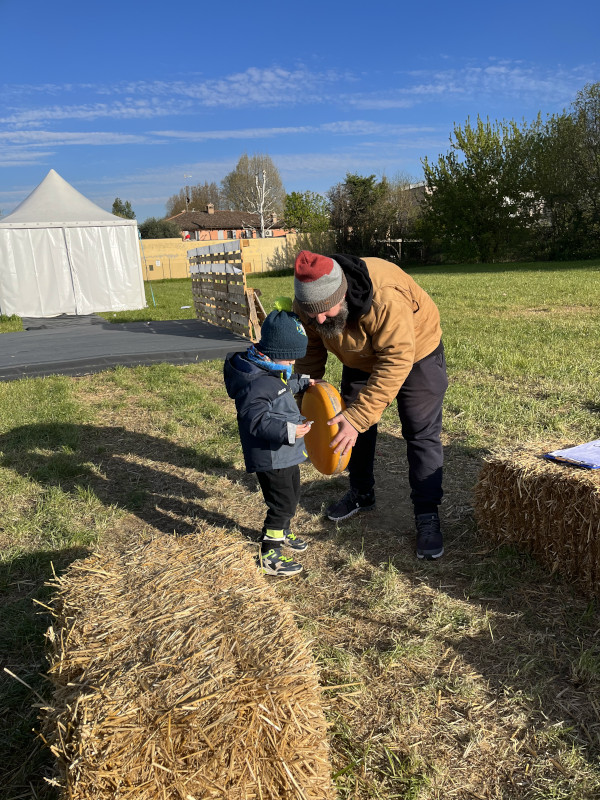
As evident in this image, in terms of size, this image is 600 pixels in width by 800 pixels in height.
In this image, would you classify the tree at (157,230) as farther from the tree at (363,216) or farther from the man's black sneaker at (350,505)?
the man's black sneaker at (350,505)

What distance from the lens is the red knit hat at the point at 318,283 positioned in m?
2.99

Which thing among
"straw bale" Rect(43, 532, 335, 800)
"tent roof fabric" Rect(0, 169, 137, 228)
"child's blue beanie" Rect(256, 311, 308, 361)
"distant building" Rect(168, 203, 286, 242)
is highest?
"distant building" Rect(168, 203, 286, 242)

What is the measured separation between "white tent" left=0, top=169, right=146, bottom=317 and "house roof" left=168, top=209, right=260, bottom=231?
58964mm

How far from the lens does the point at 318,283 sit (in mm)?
2990

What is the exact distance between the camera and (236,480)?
16.2 ft

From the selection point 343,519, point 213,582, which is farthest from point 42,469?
point 213,582

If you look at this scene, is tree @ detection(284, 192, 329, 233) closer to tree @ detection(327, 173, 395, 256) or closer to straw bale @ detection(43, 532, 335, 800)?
tree @ detection(327, 173, 395, 256)

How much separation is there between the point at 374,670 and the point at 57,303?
1908cm

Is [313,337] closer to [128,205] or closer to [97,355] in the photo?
[97,355]

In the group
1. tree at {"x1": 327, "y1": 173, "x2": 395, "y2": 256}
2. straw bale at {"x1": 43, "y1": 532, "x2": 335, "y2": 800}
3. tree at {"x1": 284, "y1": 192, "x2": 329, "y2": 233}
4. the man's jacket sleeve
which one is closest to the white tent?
the man's jacket sleeve

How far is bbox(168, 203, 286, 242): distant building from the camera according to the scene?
75.1 m

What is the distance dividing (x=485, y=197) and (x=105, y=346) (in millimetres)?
33980

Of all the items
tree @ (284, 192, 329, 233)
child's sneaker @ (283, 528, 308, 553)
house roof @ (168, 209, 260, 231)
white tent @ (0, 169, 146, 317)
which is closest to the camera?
child's sneaker @ (283, 528, 308, 553)

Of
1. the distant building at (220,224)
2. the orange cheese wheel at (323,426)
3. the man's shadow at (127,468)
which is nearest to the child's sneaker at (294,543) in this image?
the man's shadow at (127,468)
